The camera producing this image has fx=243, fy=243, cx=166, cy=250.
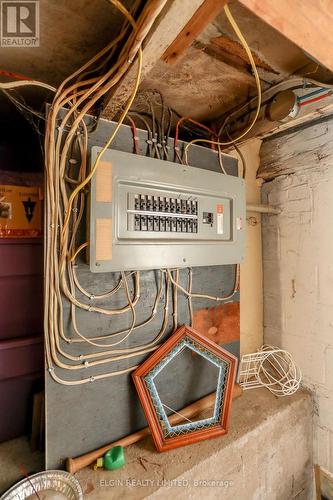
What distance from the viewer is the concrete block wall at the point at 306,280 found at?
1.35 meters

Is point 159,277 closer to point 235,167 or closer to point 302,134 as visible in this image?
point 235,167

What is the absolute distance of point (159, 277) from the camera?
1114mm

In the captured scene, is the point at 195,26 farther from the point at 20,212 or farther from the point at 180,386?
the point at 180,386

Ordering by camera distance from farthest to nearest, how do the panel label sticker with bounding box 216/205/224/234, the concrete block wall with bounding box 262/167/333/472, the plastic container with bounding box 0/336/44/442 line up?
the concrete block wall with bounding box 262/167/333/472, the panel label sticker with bounding box 216/205/224/234, the plastic container with bounding box 0/336/44/442

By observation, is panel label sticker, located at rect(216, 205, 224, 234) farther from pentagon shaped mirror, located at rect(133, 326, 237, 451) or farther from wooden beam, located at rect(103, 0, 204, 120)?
wooden beam, located at rect(103, 0, 204, 120)

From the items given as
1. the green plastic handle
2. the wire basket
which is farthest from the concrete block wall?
the green plastic handle

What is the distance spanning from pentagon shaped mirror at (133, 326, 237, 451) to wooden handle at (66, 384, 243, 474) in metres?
0.02

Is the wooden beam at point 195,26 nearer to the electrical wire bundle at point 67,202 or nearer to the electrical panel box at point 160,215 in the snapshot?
the electrical wire bundle at point 67,202

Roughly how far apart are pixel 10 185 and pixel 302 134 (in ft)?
5.11

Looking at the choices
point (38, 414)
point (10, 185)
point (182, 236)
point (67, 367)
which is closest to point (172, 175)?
point (182, 236)

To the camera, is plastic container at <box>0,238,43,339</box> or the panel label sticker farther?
the panel label sticker

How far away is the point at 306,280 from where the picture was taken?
145 cm

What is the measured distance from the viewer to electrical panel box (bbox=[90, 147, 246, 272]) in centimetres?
83

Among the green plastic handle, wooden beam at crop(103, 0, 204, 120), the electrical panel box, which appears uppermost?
wooden beam at crop(103, 0, 204, 120)
